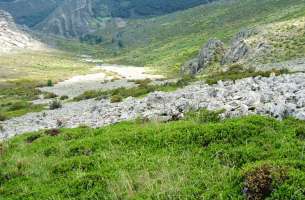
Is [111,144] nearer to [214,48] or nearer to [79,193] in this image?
[79,193]

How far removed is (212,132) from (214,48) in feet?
328

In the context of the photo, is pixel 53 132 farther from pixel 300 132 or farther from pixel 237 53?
pixel 237 53

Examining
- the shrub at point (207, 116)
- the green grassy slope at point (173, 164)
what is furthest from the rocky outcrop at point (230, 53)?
the green grassy slope at point (173, 164)

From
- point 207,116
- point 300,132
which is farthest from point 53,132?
point 300,132

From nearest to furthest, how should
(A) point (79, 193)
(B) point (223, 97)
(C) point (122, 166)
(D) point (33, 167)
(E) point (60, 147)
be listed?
(A) point (79, 193) → (C) point (122, 166) → (D) point (33, 167) → (E) point (60, 147) → (B) point (223, 97)

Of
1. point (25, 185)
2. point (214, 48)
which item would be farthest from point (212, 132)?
point (214, 48)

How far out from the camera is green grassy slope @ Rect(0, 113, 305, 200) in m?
15.8

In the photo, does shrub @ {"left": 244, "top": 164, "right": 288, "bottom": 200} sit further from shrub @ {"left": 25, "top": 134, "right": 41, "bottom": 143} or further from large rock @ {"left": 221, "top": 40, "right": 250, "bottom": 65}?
large rock @ {"left": 221, "top": 40, "right": 250, "bottom": 65}

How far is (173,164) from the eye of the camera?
1892cm

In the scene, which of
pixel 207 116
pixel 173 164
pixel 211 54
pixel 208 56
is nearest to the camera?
pixel 173 164

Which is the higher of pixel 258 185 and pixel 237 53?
pixel 258 185

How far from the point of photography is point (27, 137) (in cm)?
3038

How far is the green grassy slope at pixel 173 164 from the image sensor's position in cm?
1582

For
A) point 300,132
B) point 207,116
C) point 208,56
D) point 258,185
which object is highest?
point 300,132
